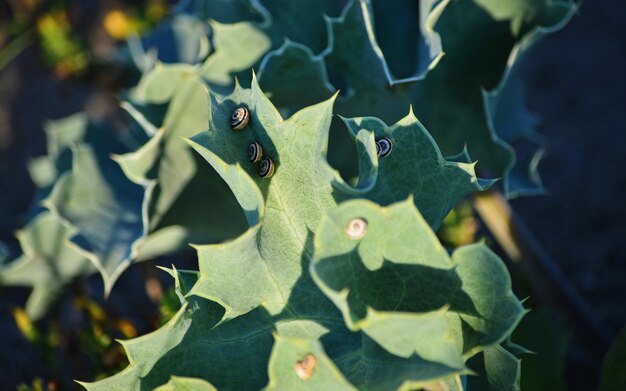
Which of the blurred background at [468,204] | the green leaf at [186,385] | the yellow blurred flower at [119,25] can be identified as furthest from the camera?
the yellow blurred flower at [119,25]

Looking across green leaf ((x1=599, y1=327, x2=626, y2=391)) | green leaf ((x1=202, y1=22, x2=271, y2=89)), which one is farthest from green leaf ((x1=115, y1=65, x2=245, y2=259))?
green leaf ((x1=599, y1=327, x2=626, y2=391))

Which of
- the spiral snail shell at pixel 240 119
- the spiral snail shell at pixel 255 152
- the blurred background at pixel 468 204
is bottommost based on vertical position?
the blurred background at pixel 468 204

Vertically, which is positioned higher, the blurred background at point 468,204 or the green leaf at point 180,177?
the green leaf at point 180,177

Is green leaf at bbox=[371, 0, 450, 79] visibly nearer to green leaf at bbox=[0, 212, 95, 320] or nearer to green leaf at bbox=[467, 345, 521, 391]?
green leaf at bbox=[467, 345, 521, 391]

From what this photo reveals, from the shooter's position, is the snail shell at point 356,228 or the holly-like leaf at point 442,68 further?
the holly-like leaf at point 442,68

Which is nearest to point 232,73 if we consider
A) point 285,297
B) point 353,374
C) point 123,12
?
point 285,297

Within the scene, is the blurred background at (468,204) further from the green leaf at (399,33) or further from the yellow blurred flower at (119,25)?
the green leaf at (399,33)

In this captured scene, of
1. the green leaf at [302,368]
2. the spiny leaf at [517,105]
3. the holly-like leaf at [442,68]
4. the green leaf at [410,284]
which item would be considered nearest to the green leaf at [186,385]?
the green leaf at [302,368]
